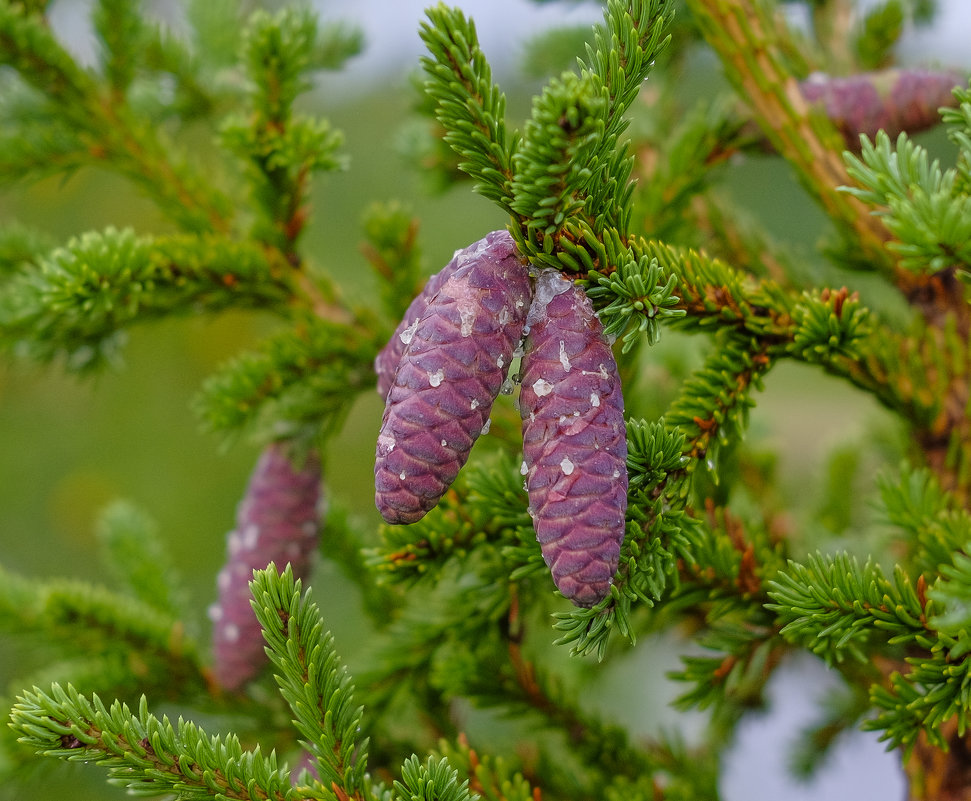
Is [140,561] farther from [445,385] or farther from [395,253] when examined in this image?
[445,385]

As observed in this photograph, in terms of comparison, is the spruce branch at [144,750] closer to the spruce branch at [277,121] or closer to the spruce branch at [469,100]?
the spruce branch at [469,100]

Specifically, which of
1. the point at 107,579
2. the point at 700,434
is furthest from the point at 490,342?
the point at 107,579

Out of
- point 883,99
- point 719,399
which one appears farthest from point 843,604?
point 883,99

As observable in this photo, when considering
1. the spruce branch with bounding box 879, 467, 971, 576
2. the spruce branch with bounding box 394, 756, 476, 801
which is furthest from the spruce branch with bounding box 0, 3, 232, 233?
the spruce branch with bounding box 879, 467, 971, 576

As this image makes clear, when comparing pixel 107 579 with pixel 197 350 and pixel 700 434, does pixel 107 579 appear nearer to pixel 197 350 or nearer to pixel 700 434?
pixel 197 350

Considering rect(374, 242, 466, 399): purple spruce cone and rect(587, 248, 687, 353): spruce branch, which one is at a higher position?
rect(374, 242, 466, 399): purple spruce cone

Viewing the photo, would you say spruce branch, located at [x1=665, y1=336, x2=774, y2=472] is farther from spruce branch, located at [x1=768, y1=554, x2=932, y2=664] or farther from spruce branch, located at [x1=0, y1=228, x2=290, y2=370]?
A: spruce branch, located at [x1=0, y1=228, x2=290, y2=370]

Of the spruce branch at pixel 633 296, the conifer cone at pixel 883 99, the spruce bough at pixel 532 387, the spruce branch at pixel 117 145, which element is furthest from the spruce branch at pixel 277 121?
the conifer cone at pixel 883 99
